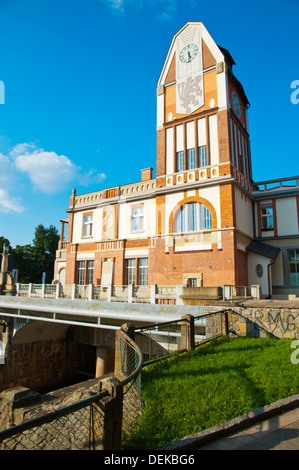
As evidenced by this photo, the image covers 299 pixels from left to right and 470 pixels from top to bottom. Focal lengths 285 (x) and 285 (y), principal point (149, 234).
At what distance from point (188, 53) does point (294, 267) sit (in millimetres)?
18101

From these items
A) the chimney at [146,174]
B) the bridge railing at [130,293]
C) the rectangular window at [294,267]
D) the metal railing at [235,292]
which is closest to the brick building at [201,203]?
the rectangular window at [294,267]

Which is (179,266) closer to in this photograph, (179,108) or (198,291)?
(198,291)

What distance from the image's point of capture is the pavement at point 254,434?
11.5ft

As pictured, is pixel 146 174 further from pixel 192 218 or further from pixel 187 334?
pixel 187 334

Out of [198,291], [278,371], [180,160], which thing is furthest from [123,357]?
[180,160]

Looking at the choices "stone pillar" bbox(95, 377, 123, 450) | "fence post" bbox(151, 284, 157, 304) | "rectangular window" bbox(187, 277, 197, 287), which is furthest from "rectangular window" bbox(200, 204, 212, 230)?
"stone pillar" bbox(95, 377, 123, 450)

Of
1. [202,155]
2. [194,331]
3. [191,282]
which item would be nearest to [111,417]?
[194,331]

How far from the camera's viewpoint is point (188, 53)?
22.2m

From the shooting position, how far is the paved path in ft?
11.5

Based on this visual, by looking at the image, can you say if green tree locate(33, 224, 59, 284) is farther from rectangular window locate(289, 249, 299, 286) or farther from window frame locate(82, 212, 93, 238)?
rectangular window locate(289, 249, 299, 286)

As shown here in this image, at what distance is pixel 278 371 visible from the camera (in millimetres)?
5723

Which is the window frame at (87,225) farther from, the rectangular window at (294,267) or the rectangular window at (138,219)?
the rectangular window at (294,267)

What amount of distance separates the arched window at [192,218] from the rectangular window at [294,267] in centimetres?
677

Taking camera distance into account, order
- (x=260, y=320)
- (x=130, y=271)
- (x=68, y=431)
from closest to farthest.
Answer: (x=68, y=431) < (x=260, y=320) < (x=130, y=271)
